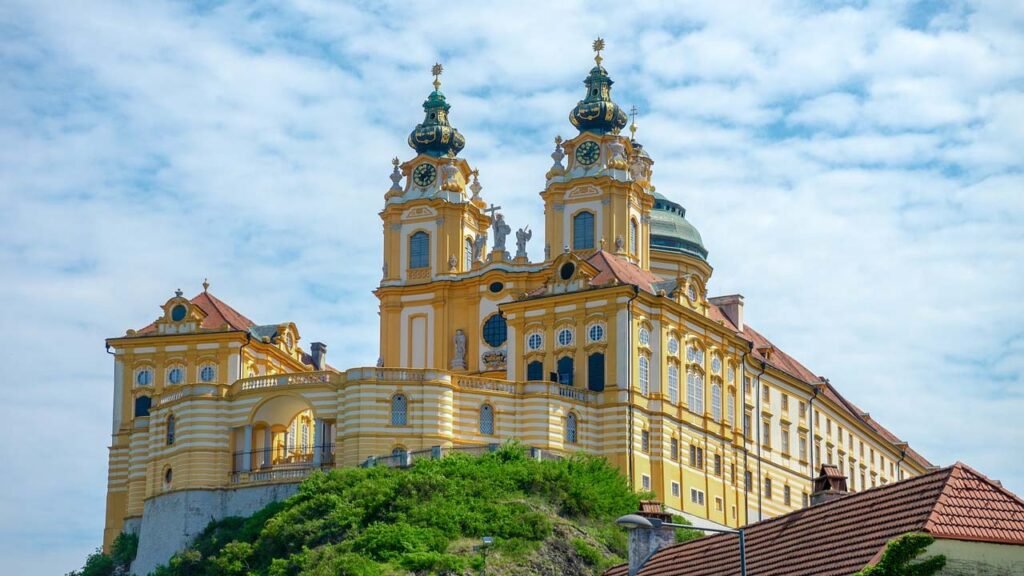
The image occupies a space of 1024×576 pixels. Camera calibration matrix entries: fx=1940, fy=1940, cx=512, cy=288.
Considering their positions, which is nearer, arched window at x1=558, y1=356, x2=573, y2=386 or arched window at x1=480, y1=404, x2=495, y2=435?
arched window at x1=480, y1=404, x2=495, y2=435

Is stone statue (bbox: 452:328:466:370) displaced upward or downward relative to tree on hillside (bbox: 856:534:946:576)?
upward

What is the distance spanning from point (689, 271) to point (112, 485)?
37026 mm

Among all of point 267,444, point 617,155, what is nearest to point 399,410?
point 267,444

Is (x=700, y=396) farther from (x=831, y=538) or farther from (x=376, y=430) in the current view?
(x=831, y=538)

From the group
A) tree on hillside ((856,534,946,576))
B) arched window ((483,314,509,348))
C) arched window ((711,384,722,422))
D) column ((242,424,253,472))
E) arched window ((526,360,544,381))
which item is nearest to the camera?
tree on hillside ((856,534,946,576))

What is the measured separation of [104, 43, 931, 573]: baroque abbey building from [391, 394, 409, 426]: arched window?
69 millimetres

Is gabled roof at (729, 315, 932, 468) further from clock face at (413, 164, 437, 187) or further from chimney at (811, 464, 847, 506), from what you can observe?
chimney at (811, 464, 847, 506)

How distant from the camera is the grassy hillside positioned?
252ft

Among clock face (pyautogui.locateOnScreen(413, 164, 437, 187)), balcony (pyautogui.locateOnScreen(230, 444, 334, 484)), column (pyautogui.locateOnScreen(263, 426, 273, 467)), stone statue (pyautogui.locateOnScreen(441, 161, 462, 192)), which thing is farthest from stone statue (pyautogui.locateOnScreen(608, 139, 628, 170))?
column (pyautogui.locateOnScreen(263, 426, 273, 467))

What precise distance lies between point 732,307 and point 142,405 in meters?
32.2

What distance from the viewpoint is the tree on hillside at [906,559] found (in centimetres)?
4016

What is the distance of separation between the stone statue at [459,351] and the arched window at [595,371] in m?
12.4

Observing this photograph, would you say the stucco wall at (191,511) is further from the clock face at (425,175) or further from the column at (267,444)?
the clock face at (425,175)

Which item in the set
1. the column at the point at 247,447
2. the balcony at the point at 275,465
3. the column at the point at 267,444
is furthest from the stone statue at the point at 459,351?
the column at the point at 247,447
